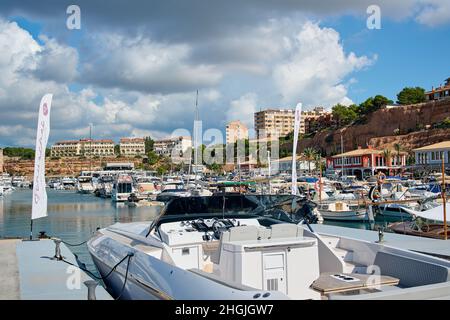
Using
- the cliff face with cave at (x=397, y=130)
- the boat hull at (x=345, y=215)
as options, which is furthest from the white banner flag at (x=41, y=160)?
the cliff face with cave at (x=397, y=130)

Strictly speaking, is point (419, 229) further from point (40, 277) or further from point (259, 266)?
point (40, 277)

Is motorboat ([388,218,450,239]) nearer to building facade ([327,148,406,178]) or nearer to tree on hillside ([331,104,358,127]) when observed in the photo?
building facade ([327,148,406,178])

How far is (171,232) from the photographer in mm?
8078

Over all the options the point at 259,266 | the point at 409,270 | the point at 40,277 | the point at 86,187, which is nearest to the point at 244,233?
the point at 259,266

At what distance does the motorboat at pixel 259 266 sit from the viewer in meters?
5.47

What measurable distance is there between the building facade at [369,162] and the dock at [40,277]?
250 ft

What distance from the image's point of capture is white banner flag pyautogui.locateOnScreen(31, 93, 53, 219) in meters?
12.2

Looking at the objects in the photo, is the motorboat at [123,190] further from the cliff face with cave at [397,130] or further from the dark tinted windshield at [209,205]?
the cliff face with cave at [397,130]

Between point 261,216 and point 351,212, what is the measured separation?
79.7ft

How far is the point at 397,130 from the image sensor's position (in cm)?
11138

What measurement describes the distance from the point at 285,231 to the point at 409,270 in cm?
180
